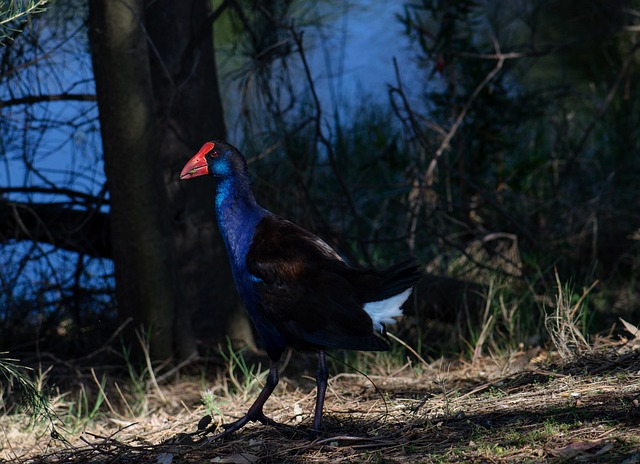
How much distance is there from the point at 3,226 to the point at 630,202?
431 centimetres

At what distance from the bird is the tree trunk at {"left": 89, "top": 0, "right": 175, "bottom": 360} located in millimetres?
1239

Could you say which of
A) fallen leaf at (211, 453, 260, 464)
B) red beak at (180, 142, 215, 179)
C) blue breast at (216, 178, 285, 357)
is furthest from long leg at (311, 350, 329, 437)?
red beak at (180, 142, 215, 179)

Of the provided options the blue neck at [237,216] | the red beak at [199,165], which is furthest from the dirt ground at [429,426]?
the red beak at [199,165]

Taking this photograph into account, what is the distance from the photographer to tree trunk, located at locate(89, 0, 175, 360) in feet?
13.8

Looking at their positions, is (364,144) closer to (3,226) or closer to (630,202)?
(630,202)

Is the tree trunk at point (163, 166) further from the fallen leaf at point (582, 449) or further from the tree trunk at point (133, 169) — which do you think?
the fallen leaf at point (582, 449)

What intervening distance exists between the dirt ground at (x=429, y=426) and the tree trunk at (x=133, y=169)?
2.37ft

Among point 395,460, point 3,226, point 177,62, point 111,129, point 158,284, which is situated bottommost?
point 395,460

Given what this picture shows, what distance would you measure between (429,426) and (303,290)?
25.3 inches

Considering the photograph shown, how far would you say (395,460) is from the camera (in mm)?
2568

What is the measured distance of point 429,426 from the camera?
9.42 feet

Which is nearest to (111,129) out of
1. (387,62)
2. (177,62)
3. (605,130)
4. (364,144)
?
(177,62)

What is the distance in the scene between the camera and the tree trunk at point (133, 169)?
13.8 ft

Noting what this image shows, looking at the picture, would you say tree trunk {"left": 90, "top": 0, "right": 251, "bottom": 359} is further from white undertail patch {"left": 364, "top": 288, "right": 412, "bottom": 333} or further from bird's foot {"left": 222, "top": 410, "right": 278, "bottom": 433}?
white undertail patch {"left": 364, "top": 288, "right": 412, "bottom": 333}
